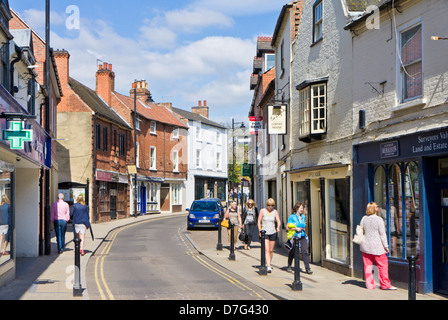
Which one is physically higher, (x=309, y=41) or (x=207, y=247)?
(x=309, y=41)

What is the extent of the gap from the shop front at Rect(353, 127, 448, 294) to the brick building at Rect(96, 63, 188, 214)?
2973cm

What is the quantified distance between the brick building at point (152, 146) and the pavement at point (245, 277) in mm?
25225

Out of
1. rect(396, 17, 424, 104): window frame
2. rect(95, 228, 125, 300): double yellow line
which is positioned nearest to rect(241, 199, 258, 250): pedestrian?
rect(95, 228, 125, 300): double yellow line

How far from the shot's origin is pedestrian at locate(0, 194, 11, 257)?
10.9m

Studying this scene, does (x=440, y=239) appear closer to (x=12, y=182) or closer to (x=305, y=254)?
(x=305, y=254)

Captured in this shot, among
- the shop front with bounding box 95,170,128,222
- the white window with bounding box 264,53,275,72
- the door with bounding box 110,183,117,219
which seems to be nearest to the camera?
the white window with bounding box 264,53,275,72

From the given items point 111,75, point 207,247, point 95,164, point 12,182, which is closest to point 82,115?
point 95,164

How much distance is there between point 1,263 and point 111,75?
110 feet

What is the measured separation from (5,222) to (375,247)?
7.63 metres

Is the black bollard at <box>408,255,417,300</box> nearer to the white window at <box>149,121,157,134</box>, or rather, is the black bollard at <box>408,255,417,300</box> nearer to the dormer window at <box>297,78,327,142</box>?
the dormer window at <box>297,78,327,142</box>

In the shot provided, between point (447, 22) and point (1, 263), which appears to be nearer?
point (447, 22)
